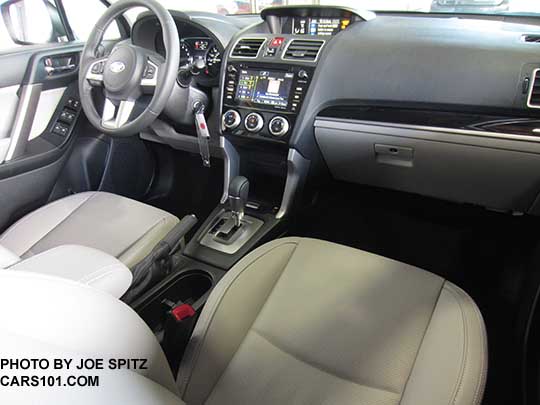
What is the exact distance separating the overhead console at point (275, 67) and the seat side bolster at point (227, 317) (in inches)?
18.8

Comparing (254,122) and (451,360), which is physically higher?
(254,122)

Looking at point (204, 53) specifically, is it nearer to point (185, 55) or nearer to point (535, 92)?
point (185, 55)

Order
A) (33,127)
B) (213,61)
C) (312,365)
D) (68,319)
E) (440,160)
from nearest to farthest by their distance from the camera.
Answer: (68,319), (312,365), (440,160), (213,61), (33,127)

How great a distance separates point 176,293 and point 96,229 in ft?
1.11

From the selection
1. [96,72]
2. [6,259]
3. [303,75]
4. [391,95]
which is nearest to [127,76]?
[96,72]

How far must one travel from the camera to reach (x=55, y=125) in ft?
5.82

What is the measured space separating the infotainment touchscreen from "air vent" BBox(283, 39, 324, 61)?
6cm

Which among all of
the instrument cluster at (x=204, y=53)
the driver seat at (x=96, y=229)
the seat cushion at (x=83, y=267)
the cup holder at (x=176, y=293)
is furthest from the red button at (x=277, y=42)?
the seat cushion at (x=83, y=267)

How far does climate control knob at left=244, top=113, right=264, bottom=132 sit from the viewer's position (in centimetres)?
142

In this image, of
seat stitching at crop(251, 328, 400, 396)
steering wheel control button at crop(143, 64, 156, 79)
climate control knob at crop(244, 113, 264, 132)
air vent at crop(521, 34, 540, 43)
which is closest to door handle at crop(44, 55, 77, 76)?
steering wheel control button at crop(143, 64, 156, 79)

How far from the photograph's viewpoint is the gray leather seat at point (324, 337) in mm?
720

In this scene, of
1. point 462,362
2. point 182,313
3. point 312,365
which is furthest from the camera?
point 182,313

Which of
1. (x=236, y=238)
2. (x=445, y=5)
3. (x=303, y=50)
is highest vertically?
(x=445, y=5)

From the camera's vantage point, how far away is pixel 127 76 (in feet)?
4.42
